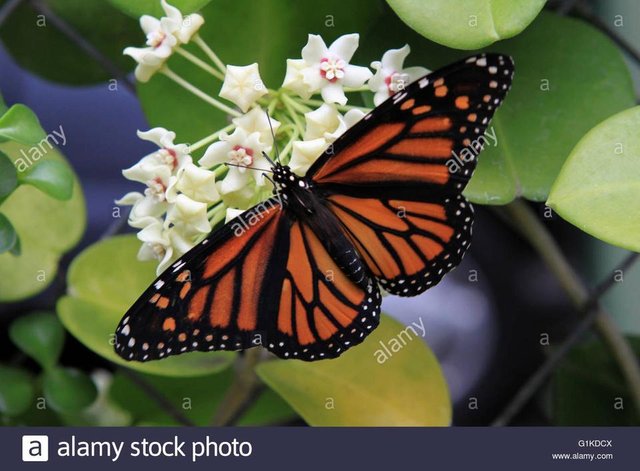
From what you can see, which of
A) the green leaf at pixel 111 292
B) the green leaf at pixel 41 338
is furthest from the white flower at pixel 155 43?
the green leaf at pixel 41 338

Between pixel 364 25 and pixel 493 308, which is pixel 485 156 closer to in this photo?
pixel 364 25

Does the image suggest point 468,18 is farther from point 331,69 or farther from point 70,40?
point 70,40

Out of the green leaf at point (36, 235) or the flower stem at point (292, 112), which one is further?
the green leaf at point (36, 235)

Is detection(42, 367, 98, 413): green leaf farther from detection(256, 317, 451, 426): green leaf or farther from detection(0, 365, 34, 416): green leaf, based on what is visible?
detection(256, 317, 451, 426): green leaf

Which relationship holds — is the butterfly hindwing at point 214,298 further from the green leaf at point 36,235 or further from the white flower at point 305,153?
the green leaf at point 36,235

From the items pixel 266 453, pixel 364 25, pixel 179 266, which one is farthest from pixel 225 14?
pixel 266 453

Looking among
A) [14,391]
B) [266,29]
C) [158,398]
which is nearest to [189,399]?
[158,398]
